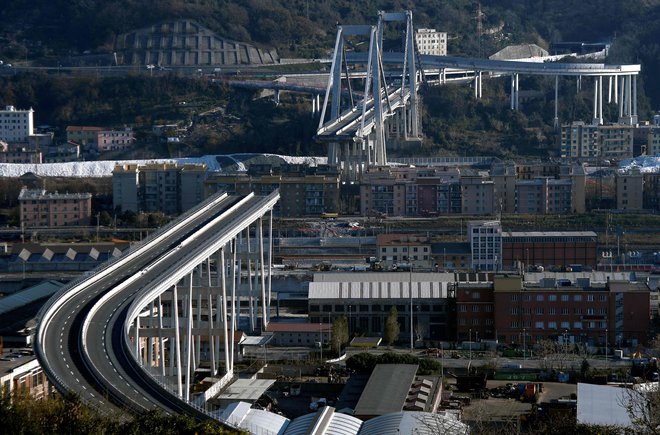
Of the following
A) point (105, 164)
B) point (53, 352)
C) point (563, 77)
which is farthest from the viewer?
point (563, 77)

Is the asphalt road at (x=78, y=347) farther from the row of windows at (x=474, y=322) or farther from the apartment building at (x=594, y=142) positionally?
the apartment building at (x=594, y=142)

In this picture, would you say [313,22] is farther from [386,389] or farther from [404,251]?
[386,389]

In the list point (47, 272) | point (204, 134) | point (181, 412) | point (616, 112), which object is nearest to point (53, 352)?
point (181, 412)

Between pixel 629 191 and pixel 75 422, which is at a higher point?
pixel 629 191

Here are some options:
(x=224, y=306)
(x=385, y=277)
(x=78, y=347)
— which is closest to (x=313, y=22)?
(x=385, y=277)

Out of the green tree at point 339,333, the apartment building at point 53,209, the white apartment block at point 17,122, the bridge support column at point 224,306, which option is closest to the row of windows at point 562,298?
the green tree at point 339,333

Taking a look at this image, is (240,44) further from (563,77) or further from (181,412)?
(181,412)
